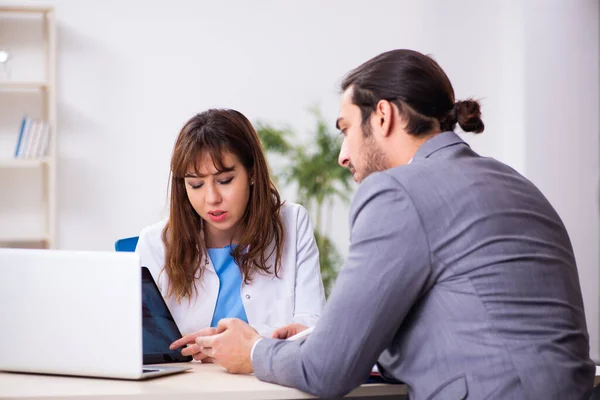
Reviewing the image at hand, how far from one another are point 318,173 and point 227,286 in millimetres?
2593

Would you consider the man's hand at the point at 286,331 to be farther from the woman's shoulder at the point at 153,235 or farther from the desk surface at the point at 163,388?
the woman's shoulder at the point at 153,235

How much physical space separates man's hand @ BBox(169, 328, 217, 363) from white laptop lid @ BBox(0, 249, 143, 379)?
0.24 m

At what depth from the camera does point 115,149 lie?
4.95m

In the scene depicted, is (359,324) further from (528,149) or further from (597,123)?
(597,123)

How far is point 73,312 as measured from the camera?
1485 millimetres

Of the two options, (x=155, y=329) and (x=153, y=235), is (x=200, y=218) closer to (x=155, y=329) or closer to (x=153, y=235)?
(x=153, y=235)

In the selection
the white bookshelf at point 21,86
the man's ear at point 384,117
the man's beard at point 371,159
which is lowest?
the man's beard at point 371,159

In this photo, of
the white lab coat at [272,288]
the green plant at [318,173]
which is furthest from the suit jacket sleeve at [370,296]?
the green plant at [318,173]

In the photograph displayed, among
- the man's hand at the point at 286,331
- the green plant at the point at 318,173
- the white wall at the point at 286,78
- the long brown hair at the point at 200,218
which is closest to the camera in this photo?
the man's hand at the point at 286,331

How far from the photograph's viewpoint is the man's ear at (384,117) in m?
1.63

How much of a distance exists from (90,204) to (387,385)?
373 centimetres

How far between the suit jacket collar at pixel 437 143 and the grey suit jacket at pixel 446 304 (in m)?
0.12

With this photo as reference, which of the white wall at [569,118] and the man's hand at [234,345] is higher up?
the white wall at [569,118]

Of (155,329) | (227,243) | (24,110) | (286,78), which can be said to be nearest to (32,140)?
(24,110)
